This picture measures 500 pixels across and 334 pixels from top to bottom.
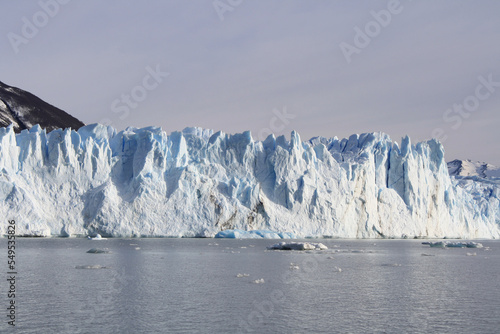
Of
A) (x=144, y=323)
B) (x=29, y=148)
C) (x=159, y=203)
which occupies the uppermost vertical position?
(x=29, y=148)

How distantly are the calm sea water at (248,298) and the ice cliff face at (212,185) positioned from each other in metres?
19.4

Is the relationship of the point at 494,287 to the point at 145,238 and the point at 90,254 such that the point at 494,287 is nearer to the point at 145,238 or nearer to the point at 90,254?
the point at 90,254

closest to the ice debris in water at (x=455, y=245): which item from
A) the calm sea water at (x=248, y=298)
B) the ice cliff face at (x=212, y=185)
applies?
the ice cliff face at (x=212, y=185)

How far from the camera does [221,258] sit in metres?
25.9

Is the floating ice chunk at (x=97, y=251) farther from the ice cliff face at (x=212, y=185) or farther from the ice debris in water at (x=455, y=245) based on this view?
the ice debris in water at (x=455, y=245)

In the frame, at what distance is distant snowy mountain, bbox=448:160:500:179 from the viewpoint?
119750 mm

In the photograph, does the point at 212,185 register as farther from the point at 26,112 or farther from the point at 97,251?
the point at 26,112

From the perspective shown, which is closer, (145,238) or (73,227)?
(73,227)

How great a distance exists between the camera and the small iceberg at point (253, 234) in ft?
149

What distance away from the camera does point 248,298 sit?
46.1ft

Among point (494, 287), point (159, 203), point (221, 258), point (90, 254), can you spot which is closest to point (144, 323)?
point (494, 287)

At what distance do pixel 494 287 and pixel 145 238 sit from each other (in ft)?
115

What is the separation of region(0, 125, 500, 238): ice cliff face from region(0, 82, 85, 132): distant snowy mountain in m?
32.0

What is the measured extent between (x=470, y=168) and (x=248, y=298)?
12330cm
